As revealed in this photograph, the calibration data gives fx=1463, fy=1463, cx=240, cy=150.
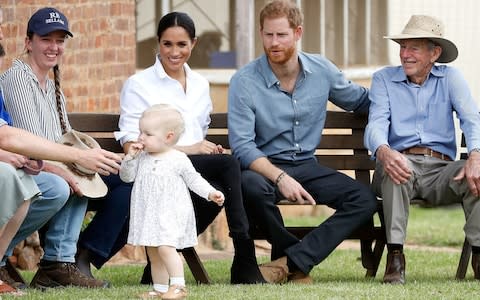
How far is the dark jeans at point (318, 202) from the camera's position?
818cm

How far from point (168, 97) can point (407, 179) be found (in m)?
1.44

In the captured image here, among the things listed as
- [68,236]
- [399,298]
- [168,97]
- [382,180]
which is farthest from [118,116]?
[399,298]

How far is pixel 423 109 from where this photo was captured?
859 centimetres

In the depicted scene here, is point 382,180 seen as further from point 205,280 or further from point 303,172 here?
point 205,280

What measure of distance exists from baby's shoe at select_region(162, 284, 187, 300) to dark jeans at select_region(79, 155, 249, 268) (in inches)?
31.1

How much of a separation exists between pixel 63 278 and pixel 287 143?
155 cm

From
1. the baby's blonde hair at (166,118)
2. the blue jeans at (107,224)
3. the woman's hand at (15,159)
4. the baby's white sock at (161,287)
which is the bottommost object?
the baby's white sock at (161,287)

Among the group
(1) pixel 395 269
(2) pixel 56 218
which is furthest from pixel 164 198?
(1) pixel 395 269

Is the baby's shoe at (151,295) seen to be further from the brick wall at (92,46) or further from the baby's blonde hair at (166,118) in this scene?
the brick wall at (92,46)

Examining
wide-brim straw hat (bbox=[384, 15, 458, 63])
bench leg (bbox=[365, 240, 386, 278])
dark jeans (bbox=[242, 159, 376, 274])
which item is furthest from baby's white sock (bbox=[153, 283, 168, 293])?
wide-brim straw hat (bbox=[384, 15, 458, 63])

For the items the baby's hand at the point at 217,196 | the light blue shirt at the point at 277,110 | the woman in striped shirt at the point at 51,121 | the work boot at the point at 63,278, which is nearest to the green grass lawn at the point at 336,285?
the work boot at the point at 63,278

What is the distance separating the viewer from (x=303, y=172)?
8500 millimetres

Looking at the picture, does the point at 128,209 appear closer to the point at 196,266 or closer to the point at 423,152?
the point at 196,266

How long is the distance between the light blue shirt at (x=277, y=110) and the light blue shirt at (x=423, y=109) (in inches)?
12.7
